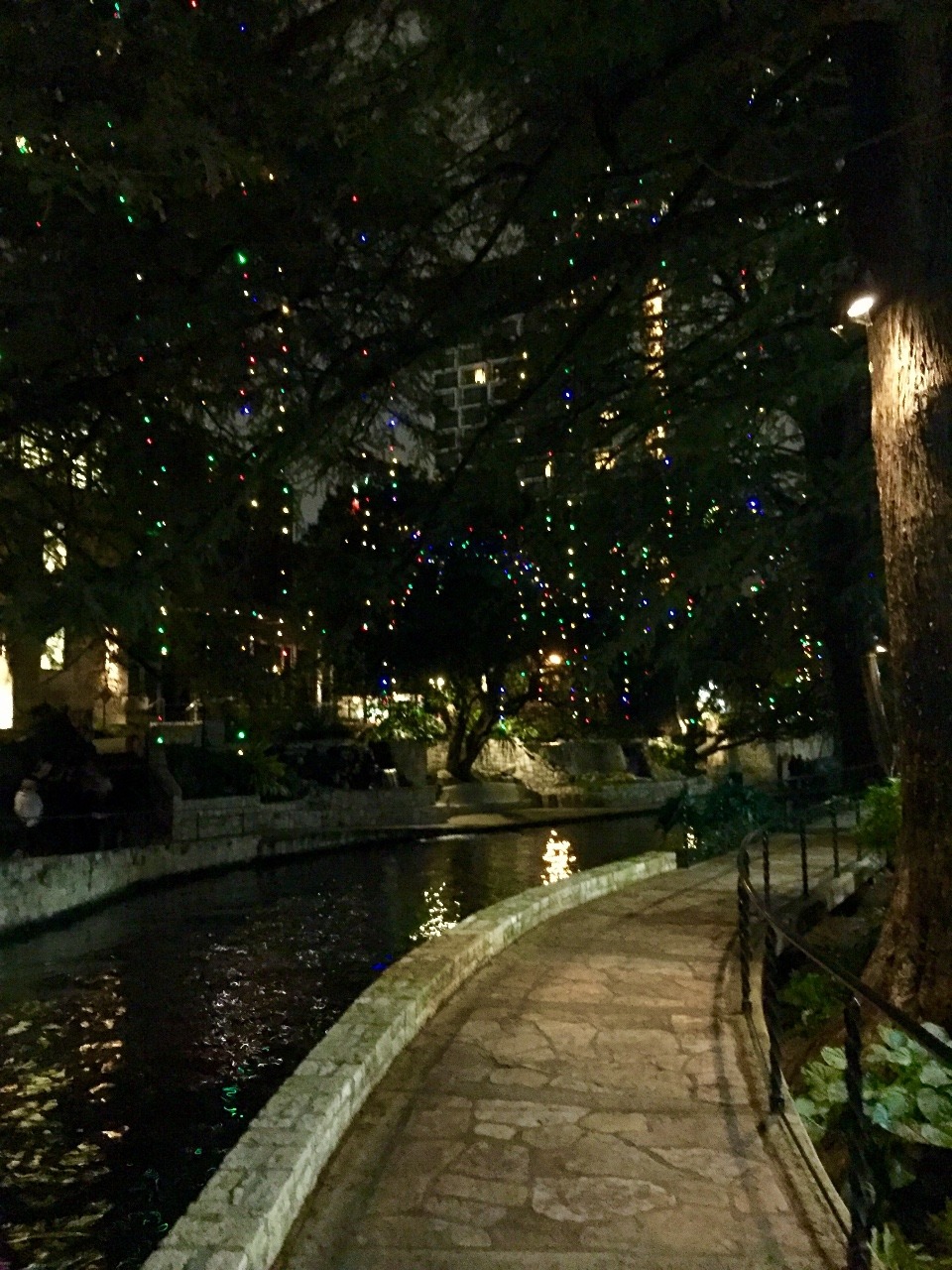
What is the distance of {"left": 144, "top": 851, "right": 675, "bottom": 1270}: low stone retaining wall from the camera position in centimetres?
365

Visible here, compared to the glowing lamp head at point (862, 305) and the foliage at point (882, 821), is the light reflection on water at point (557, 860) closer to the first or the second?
the foliage at point (882, 821)

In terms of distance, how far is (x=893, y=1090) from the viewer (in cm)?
522

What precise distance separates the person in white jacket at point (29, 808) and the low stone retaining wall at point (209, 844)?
4.39ft

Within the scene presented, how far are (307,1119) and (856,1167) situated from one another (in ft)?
7.64

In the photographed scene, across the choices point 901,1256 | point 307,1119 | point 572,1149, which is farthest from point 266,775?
point 901,1256

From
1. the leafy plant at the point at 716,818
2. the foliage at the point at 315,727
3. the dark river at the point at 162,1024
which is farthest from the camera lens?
the foliage at the point at 315,727

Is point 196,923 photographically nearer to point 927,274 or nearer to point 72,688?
point 927,274

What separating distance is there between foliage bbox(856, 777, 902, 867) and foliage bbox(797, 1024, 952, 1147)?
6053mm

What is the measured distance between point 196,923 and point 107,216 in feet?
25.5

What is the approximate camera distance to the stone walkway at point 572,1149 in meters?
3.89

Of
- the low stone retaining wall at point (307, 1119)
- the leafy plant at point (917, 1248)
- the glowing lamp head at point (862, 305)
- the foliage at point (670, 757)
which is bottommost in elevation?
the leafy plant at point (917, 1248)

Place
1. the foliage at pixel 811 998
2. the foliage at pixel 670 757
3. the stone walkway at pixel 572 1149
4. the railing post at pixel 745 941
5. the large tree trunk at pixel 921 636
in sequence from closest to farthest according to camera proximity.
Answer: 1. the stone walkway at pixel 572 1149
2. the large tree trunk at pixel 921 636
3. the railing post at pixel 745 941
4. the foliage at pixel 811 998
5. the foliage at pixel 670 757

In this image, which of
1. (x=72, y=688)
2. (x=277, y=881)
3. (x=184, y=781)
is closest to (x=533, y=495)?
(x=277, y=881)

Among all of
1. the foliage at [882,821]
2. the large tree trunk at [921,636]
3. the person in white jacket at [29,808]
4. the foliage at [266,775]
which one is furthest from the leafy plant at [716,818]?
the person in white jacket at [29,808]
